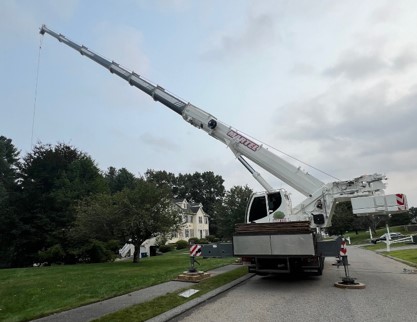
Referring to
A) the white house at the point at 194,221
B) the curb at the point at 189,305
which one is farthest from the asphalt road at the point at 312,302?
the white house at the point at 194,221

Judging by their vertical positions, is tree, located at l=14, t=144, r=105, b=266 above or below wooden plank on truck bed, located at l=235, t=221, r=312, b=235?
above

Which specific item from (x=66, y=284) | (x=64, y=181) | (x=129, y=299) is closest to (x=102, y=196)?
(x=64, y=181)

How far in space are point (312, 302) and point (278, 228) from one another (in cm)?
252

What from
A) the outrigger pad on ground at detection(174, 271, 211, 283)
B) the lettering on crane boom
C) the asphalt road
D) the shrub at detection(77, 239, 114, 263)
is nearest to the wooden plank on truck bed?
the asphalt road

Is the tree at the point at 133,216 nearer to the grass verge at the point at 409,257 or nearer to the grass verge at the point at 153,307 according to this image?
the grass verge at the point at 153,307

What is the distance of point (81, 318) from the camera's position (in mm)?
6727

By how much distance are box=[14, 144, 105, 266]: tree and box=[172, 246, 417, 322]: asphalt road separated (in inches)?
979

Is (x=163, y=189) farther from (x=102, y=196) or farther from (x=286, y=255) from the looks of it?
(x=286, y=255)

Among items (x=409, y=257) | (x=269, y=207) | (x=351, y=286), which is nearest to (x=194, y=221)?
(x=409, y=257)

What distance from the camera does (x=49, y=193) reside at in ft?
111

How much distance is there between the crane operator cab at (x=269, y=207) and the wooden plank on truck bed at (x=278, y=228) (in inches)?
102

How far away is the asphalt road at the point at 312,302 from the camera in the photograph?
6.52 metres

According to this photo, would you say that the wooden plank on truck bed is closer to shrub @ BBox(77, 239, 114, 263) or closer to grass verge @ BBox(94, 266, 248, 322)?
grass verge @ BBox(94, 266, 248, 322)

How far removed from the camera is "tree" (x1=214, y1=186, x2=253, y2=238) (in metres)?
32.2
